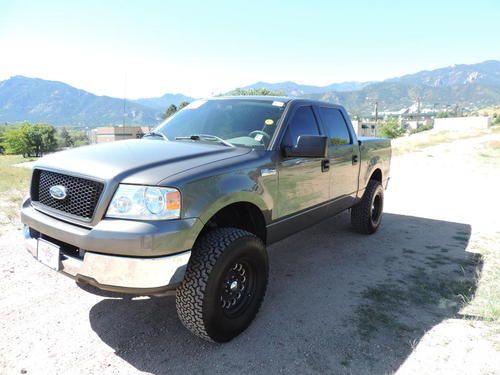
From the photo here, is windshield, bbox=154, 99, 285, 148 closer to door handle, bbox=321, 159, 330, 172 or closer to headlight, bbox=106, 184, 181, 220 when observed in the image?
door handle, bbox=321, 159, 330, 172

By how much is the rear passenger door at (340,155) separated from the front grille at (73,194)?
255 cm

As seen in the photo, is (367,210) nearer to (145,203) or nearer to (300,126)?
(300,126)

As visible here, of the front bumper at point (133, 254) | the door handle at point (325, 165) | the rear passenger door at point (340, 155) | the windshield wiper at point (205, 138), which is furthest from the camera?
the rear passenger door at point (340, 155)

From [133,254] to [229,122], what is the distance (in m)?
1.81

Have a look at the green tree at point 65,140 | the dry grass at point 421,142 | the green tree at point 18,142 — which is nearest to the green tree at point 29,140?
the green tree at point 18,142

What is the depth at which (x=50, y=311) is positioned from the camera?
3111 millimetres

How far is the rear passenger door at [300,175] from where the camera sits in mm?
3322

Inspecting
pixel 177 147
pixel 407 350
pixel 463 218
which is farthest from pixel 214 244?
pixel 463 218

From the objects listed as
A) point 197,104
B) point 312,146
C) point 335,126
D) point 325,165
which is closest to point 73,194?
point 312,146

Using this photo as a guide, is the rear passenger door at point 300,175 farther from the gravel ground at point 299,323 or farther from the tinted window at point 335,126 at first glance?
the gravel ground at point 299,323

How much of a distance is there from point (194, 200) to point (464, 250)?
4.06 metres

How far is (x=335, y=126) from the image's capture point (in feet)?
14.7

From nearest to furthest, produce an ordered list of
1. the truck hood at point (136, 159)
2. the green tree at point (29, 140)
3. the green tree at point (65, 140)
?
the truck hood at point (136, 159) → the green tree at point (29, 140) → the green tree at point (65, 140)

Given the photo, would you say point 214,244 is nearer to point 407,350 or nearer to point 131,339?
point 131,339
